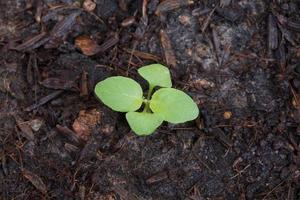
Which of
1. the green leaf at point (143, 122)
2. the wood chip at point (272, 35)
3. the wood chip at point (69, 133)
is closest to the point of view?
the green leaf at point (143, 122)

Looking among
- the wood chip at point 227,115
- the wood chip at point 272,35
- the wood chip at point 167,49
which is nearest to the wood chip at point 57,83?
the wood chip at point 167,49

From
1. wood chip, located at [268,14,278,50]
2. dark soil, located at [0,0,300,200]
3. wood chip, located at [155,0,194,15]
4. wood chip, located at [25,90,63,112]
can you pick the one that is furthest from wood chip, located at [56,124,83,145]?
wood chip, located at [268,14,278,50]

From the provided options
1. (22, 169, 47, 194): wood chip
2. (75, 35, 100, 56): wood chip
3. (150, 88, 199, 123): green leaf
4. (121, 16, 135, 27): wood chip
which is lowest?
(22, 169, 47, 194): wood chip

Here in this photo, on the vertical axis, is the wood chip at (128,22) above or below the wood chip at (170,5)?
below

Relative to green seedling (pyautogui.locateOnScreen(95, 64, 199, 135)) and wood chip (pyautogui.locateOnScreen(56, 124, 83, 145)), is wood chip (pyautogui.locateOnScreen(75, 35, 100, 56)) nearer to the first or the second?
green seedling (pyautogui.locateOnScreen(95, 64, 199, 135))

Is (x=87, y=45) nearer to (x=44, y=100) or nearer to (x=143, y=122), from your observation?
(x=44, y=100)

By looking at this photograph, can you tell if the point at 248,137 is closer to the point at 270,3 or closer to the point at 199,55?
the point at 199,55

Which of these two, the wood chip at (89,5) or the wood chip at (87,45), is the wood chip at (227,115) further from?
the wood chip at (89,5)
